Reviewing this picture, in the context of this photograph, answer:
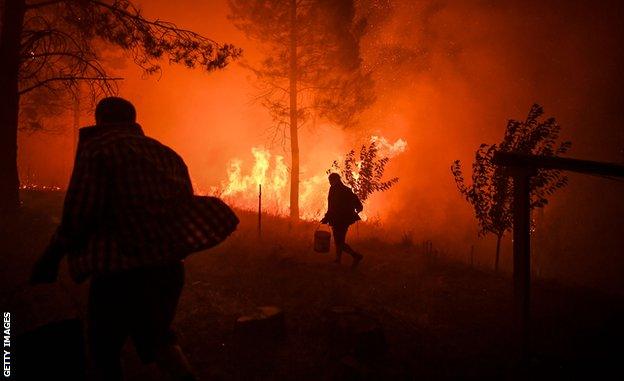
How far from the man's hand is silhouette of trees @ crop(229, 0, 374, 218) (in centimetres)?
1158

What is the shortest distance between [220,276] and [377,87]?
22311 mm

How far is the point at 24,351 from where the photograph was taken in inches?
81.5

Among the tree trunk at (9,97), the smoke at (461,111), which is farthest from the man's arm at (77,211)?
the smoke at (461,111)

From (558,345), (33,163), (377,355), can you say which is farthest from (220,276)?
(33,163)

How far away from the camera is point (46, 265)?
208 centimetres

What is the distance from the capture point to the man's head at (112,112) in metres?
2.41

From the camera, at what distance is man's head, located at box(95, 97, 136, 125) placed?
7.91ft

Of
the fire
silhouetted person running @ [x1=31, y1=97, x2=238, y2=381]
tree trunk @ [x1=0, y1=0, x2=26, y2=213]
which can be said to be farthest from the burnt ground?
the fire

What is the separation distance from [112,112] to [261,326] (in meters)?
2.91

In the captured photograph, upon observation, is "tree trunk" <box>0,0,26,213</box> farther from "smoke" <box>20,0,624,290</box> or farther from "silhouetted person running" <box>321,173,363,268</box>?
"smoke" <box>20,0,624,290</box>

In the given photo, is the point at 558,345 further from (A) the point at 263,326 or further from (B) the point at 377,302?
(A) the point at 263,326

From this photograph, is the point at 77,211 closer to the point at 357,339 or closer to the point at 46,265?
the point at 46,265

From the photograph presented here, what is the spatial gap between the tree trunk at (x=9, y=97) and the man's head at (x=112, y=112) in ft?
21.6

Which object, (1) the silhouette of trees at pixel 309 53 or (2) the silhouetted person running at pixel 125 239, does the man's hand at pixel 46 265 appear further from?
(1) the silhouette of trees at pixel 309 53
